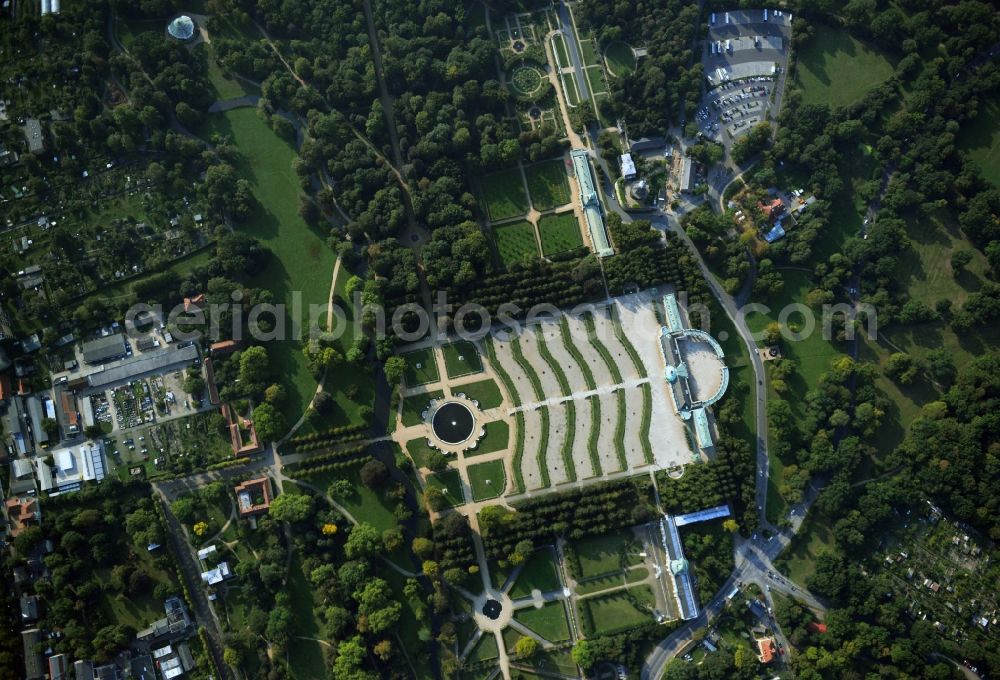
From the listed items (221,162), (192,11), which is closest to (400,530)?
(221,162)

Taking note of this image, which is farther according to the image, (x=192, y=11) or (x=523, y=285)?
(x=192, y=11)

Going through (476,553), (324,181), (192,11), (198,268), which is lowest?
(476,553)

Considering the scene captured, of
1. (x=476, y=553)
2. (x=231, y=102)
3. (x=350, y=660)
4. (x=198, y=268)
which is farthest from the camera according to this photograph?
(x=231, y=102)

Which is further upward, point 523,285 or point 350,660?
point 523,285

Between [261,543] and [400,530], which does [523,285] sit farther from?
[261,543]

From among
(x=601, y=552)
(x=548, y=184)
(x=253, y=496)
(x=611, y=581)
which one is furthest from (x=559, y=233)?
(x=253, y=496)

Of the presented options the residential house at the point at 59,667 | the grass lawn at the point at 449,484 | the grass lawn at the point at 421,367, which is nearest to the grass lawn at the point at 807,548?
the grass lawn at the point at 449,484

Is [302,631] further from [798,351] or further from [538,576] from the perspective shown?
[798,351]
